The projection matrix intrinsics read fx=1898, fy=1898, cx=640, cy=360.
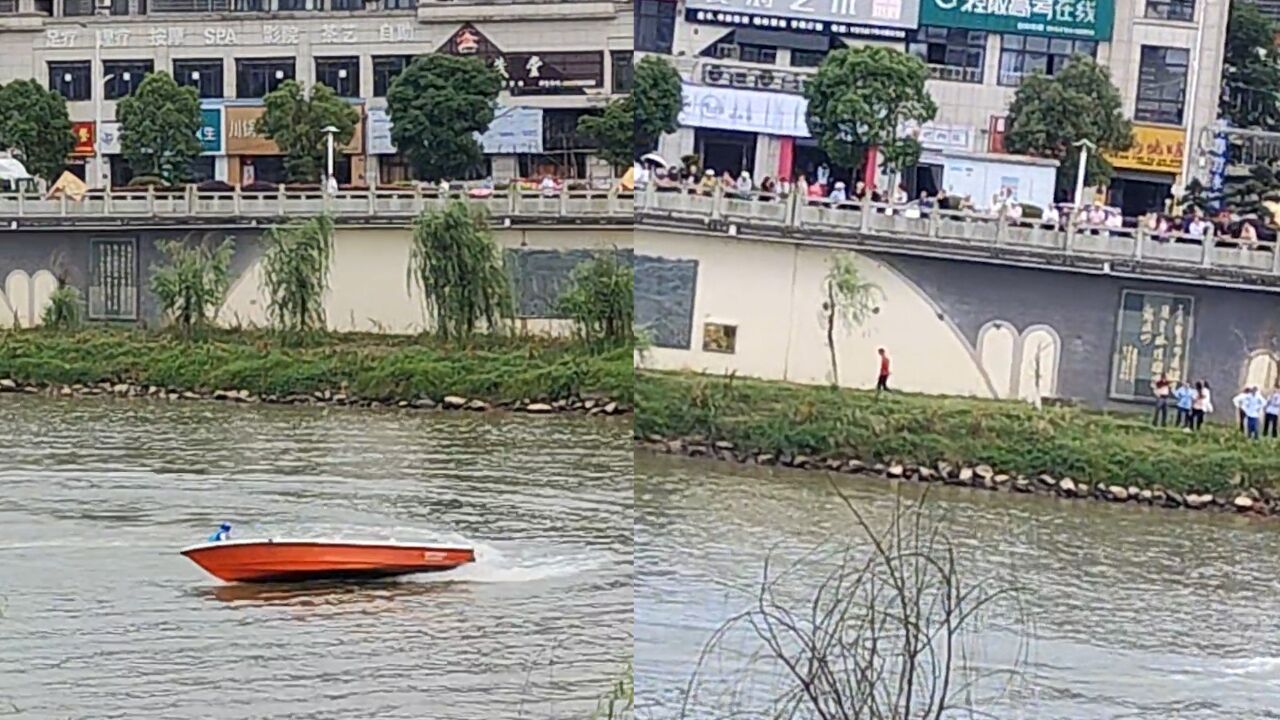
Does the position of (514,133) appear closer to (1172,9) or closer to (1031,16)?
(1031,16)

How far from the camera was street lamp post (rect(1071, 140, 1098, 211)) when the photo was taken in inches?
220

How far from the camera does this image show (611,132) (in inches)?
252

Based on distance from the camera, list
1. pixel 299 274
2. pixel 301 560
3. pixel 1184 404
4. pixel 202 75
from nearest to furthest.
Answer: pixel 301 560 < pixel 1184 404 < pixel 299 274 < pixel 202 75

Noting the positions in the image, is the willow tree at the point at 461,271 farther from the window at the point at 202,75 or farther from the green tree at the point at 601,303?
the window at the point at 202,75

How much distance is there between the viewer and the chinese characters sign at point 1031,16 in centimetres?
565

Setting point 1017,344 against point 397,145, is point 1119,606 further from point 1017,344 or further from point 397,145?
point 397,145

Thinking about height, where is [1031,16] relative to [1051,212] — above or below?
above

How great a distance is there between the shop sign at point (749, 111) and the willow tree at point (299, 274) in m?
2.84

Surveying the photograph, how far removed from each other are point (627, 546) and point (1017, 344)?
1.76 metres

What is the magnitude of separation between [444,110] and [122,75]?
4.69 ft

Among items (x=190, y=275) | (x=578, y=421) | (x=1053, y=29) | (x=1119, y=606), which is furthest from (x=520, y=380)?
(x=1119, y=606)

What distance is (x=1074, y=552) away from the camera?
14.3 feet

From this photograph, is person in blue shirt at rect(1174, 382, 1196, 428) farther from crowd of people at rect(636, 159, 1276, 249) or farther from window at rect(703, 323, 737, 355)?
window at rect(703, 323, 737, 355)

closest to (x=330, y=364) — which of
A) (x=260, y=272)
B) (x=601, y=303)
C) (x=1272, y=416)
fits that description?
(x=260, y=272)
